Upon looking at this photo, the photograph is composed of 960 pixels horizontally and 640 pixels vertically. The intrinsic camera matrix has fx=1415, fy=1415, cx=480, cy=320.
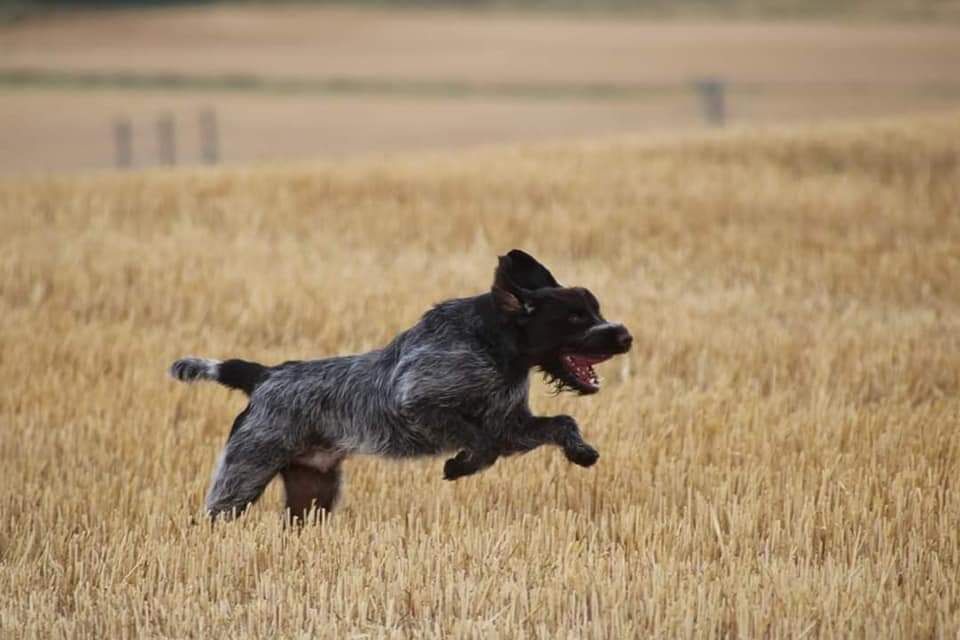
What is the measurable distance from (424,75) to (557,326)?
175 ft

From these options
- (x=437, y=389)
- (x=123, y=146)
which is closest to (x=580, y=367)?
(x=437, y=389)

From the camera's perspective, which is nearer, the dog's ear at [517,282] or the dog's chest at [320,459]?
the dog's ear at [517,282]

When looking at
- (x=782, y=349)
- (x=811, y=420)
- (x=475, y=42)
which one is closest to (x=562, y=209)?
(x=782, y=349)

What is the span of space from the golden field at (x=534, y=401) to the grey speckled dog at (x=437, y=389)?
13.3 inches

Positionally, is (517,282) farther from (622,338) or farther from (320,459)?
(320,459)

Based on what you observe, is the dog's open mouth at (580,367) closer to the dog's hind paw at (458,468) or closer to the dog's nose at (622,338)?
the dog's nose at (622,338)

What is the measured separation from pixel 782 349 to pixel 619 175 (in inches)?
332

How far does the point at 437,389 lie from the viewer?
598 cm

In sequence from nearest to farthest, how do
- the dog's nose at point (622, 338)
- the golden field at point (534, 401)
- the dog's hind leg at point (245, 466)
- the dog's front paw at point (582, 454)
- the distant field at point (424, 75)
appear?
the golden field at point (534, 401), the dog's nose at point (622, 338), the dog's front paw at point (582, 454), the dog's hind leg at point (245, 466), the distant field at point (424, 75)

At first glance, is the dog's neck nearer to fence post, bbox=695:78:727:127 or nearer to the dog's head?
the dog's head

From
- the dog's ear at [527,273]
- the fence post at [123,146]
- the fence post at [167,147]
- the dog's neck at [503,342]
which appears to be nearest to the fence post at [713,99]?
the fence post at [167,147]

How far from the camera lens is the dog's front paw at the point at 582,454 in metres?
5.82

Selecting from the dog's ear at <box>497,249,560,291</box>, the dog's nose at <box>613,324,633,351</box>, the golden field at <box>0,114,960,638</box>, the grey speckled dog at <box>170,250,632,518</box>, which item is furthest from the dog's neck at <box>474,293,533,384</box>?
the golden field at <box>0,114,960,638</box>

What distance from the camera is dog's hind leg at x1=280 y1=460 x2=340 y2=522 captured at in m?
6.57
